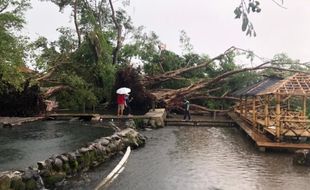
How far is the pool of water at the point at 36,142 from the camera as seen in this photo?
11.1m

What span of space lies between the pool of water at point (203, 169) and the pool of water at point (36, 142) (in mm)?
1619

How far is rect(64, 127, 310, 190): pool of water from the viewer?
10.4 m

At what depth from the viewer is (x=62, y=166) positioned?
403 inches

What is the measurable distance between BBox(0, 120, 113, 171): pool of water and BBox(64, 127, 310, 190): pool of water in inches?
63.7

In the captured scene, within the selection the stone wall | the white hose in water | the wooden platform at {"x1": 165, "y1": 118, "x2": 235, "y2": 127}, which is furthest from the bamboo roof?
the wooden platform at {"x1": 165, "y1": 118, "x2": 235, "y2": 127}

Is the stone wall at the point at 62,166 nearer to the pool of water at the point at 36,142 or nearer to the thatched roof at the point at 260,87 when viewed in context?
the pool of water at the point at 36,142

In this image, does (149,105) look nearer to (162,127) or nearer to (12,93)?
(162,127)

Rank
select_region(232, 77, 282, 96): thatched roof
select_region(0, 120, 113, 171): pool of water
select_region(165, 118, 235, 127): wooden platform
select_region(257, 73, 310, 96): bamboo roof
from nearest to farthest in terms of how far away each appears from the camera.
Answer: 1. select_region(0, 120, 113, 171): pool of water
2. select_region(257, 73, 310, 96): bamboo roof
3. select_region(232, 77, 282, 96): thatched roof
4. select_region(165, 118, 235, 127): wooden platform

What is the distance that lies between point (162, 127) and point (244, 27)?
2038 cm

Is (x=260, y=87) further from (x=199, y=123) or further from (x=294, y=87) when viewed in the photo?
A: (x=199, y=123)

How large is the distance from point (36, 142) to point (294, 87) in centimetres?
Answer: 1014

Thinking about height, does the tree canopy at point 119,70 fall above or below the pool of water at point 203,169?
above

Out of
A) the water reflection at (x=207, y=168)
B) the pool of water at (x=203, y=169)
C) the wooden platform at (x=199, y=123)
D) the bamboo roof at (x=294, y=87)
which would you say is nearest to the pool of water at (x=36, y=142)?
the pool of water at (x=203, y=169)

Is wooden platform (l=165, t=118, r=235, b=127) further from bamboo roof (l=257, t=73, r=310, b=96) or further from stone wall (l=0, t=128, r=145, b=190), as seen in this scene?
stone wall (l=0, t=128, r=145, b=190)
